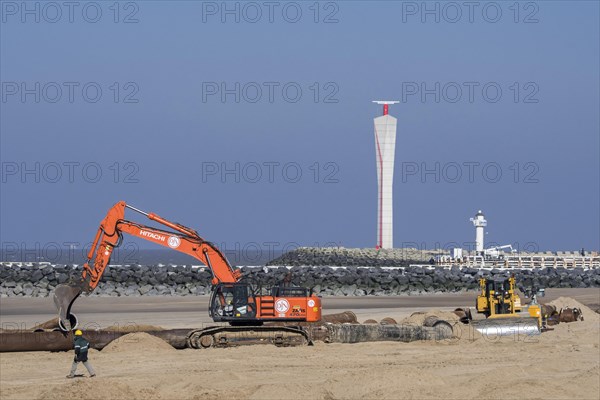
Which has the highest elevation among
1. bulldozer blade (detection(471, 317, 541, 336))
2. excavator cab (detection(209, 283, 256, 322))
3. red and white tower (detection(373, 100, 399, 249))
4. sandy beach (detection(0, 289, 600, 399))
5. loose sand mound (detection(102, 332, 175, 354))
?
red and white tower (detection(373, 100, 399, 249))

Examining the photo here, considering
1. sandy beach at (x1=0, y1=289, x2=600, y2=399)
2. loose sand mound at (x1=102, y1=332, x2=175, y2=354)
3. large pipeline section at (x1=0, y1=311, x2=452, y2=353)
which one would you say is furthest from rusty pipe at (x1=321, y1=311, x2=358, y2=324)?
loose sand mound at (x1=102, y1=332, x2=175, y2=354)

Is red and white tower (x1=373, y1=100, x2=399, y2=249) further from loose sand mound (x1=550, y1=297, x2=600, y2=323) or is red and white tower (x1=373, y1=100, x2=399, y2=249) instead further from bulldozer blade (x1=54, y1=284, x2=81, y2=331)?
bulldozer blade (x1=54, y1=284, x2=81, y2=331)

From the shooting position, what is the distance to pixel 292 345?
87.4 ft

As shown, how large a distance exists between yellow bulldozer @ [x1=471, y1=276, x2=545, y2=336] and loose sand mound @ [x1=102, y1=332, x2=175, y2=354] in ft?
28.8

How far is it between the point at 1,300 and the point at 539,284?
29.5 m

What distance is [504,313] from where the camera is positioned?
3092cm

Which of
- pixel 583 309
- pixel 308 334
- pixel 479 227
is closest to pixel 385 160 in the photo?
pixel 479 227

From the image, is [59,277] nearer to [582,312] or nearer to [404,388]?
[582,312]

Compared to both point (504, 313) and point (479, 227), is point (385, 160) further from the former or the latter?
point (504, 313)

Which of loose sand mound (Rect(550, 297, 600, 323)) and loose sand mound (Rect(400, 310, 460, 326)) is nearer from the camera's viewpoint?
loose sand mound (Rect(400, 310, 460, 326))

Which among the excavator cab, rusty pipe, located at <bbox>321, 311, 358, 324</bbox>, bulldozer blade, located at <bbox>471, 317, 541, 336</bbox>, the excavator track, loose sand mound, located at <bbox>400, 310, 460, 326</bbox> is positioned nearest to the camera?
the excavator track

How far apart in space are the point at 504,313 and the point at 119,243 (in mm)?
10868

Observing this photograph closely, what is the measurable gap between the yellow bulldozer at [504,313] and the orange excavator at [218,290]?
5.28m

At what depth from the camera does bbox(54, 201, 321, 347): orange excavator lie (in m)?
26.4
